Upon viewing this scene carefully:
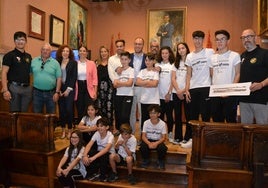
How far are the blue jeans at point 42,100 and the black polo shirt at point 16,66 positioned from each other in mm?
238

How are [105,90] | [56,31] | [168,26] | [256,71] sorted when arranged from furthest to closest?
1. [168,26]
2. [56,31]
3. [105,90]
4. [256,71]

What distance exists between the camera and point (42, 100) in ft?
12.9

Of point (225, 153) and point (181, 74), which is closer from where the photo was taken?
point (225, 153)

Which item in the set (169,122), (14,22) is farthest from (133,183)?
(14,22)

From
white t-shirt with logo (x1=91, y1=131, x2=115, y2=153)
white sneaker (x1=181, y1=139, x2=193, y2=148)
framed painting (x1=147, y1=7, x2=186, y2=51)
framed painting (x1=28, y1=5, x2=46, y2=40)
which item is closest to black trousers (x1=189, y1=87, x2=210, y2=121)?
white sneaker (x1=181, y1=139, x2=193, y2=148)

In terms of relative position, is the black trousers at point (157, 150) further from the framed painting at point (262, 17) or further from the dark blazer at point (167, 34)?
the dark blazer at point (167, 34)

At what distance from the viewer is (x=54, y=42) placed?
6.14m

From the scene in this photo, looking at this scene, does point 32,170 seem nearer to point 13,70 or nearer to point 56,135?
point 56,135

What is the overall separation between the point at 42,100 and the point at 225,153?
96.1 inches

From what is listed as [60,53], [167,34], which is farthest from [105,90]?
[167,34]

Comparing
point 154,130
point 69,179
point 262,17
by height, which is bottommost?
point 69,179

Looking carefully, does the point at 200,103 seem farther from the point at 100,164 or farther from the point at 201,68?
the point at 100,164

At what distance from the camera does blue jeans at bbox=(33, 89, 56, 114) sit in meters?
3.88

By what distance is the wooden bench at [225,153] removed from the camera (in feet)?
9.80
